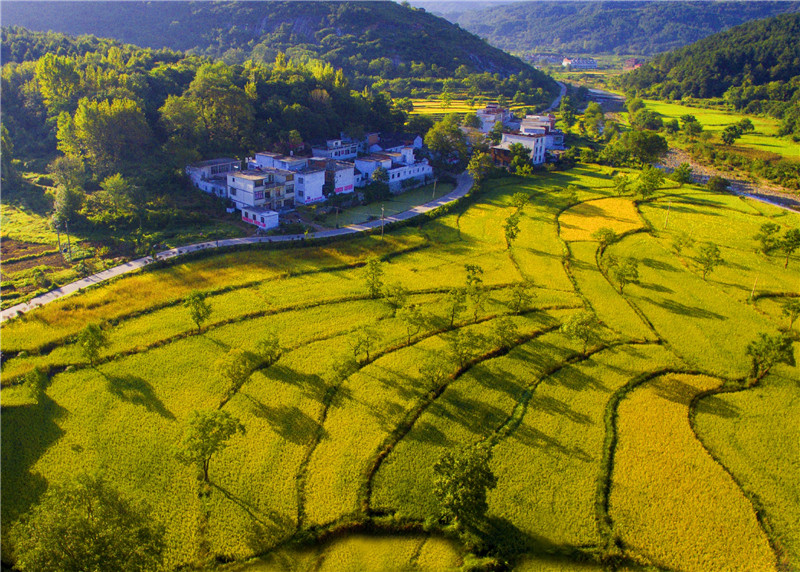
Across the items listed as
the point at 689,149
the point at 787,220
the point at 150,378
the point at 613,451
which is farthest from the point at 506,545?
the point at 689,149

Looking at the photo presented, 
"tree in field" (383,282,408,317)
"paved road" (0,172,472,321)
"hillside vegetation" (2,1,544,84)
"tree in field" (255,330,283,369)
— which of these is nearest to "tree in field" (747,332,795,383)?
"tree in field" (383,282,408,317)

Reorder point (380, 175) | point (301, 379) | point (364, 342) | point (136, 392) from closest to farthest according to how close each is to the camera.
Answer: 1. point (136, 392)
2. point (301, 379)
3. point (364, 342)
4. point (380, 175)

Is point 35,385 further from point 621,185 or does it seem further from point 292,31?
point 292,31

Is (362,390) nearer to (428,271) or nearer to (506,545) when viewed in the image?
(506,545)

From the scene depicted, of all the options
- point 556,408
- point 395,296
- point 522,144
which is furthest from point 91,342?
point 522,144

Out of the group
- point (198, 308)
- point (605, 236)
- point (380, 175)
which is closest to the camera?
Result: point (198, 308)

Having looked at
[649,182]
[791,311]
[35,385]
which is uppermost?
[649,182]
